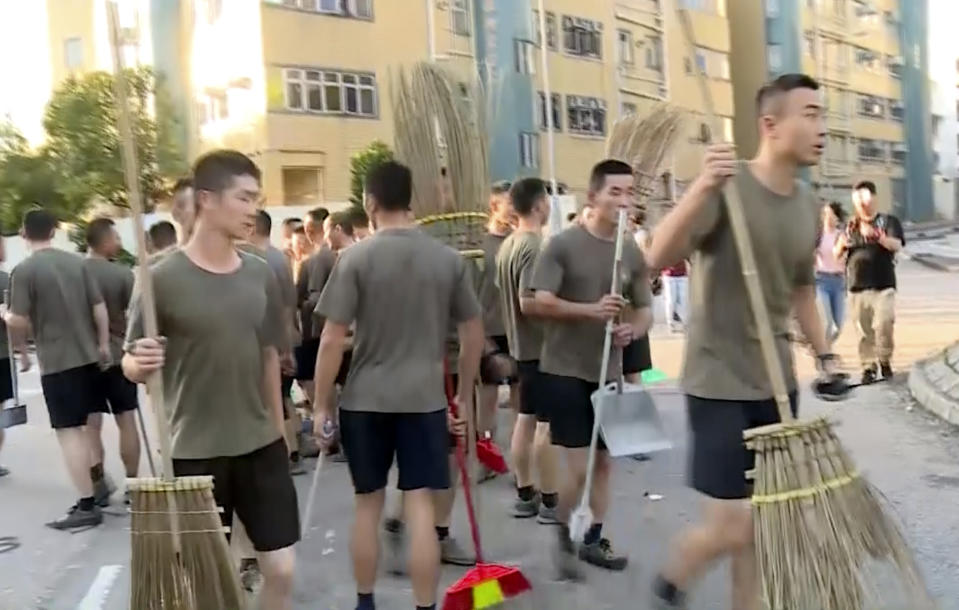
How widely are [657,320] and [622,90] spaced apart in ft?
79.3

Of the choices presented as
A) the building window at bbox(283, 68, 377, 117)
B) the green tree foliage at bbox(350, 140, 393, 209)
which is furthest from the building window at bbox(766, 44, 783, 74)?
the green tree foliage at bbox(350, 140, 393, 209)

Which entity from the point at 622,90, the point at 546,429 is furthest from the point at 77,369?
the point at 622,90

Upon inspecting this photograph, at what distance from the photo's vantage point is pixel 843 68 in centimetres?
6212

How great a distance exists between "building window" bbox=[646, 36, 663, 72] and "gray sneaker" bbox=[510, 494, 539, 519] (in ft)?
123

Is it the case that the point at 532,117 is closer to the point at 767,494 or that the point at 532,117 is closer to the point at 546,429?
the point at 546,429

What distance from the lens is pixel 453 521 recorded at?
625 centimetres

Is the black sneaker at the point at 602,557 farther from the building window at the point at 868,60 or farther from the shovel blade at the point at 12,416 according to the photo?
the building window at the point at 868,60

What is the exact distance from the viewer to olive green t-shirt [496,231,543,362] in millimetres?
6219

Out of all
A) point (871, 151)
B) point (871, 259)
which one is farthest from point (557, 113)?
point (871, 151)

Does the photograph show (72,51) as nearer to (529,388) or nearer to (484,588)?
(529,388)

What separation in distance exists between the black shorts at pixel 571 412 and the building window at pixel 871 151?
205 ft

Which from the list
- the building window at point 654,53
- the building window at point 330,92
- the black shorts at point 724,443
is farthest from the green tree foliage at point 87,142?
the black shorts at point 724,443

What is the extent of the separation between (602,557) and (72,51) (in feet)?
130

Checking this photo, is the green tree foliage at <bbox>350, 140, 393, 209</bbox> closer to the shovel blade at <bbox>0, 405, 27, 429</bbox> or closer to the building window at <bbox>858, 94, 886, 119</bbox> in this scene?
the shovel blade at <bbox>0, 405, 27, 429</bbox>
